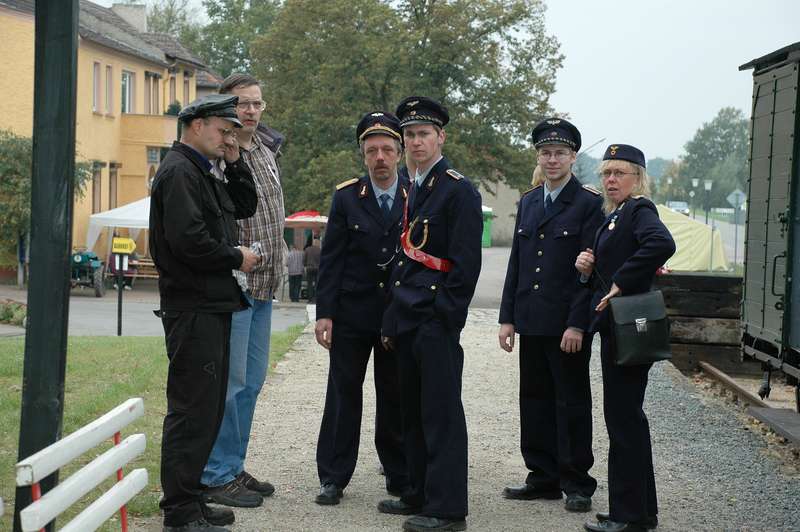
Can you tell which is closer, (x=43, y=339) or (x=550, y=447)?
(x=43, y=339)

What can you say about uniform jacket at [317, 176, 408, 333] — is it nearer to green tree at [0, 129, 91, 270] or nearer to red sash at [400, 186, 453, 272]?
red sash at [400, 186, 453, 272]

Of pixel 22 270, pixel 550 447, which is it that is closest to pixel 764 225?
pixel 550 447

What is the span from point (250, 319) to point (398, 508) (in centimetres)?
132

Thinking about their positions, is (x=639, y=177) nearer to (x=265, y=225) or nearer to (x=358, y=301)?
(x=358, y=301)

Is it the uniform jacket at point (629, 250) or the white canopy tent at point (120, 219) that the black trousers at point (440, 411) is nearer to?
the uniform jacket at point (629, 250)

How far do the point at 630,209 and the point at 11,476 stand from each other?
149 inches

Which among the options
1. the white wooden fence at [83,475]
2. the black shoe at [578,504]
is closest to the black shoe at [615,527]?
the black shoe at [578,504]

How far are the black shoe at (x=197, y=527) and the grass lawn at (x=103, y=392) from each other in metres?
0.35

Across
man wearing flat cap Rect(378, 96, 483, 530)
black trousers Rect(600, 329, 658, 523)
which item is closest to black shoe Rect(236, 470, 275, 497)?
man wearing flat cap Rect(378, 96, 483, 530)

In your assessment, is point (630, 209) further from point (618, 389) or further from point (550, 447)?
point (550, 447)

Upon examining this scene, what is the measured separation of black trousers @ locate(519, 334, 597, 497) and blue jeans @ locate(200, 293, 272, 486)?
1.56m

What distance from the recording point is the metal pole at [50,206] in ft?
15.0

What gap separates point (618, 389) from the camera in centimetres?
612

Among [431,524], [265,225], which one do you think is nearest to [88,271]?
[265,225]
